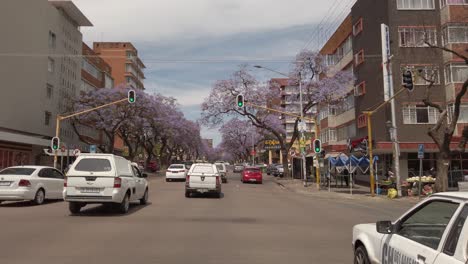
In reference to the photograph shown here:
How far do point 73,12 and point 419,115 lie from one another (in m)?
40.0

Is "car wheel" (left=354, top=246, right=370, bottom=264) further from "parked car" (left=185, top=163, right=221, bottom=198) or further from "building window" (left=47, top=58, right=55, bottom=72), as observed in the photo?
"building window" (left=47, top=58, right=55, bottom=72)

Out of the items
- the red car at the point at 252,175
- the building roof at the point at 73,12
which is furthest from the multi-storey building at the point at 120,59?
the red car at the point at 252,175

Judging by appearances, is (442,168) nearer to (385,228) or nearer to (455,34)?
(455,34)

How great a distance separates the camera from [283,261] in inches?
319

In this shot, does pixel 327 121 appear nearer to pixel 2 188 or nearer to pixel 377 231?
pixel 2 188

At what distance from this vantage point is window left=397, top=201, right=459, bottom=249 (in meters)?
4.61

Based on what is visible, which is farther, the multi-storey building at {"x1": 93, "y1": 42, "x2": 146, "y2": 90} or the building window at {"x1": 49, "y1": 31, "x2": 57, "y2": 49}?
the multi-storey building at {"x1": 93, "y1": 42, "x2": 146, "y2": 90}

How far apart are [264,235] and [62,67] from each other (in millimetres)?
46380

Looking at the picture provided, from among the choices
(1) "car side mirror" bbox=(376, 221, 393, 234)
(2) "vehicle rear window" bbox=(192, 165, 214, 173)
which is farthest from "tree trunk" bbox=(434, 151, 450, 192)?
(1) "car side mirror" bbox=(376, 221, 393, 234)

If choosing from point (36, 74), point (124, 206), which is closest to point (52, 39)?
point (36, 74)

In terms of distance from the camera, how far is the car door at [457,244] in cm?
379

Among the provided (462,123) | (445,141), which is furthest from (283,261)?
(462,123)

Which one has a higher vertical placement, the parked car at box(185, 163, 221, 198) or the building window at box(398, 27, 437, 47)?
the building window at box(398, 27, 437, 47)

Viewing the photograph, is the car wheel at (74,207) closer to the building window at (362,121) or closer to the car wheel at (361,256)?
the car wheel at (361,256)
